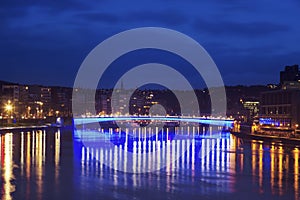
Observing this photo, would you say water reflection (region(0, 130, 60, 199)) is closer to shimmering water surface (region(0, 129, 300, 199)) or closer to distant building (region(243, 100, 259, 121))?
shimmering water surface (region(0, 129, 300, 199))

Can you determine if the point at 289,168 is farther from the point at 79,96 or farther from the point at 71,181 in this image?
the point at 79,96

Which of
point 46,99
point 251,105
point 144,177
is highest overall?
point 46,99

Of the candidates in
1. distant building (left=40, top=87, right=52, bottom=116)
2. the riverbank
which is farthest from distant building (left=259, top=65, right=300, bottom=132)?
distant building (left=40, top=87, right=52, bottom=116)

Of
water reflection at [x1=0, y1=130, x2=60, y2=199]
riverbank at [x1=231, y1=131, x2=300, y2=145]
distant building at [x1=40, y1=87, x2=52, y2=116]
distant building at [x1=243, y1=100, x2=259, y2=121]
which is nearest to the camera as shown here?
water reflection at [x1=0, y1=130, x2=60, y2=199]

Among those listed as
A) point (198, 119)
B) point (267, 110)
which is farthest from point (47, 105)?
point (267, 110)

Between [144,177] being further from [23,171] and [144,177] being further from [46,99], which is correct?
[46,99]

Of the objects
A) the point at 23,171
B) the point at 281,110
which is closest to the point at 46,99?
the point at 281,110

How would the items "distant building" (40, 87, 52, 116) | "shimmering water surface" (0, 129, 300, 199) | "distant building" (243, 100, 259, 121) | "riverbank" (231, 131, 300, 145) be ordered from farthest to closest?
"distant building" (40, 87, 52, 116) < "distant building" (243, 100, 259, 121) < "riverbank" (231, 131, 300, 145) < "shimmering water surface" (0, 129, 300, 199)

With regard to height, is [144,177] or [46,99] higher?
[46,99]

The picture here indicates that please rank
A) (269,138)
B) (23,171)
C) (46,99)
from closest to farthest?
(23,171), (269,138), (46,99)

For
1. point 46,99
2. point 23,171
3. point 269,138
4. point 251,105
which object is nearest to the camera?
point 23,171

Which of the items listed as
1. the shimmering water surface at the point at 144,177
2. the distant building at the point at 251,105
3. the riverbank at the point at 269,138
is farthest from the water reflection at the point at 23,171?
the distant building at the point at 251,105

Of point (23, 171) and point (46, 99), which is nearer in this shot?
point (23, 171)

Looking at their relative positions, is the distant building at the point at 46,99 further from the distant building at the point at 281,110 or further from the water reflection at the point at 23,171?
the water reflection at the point at 23,171
